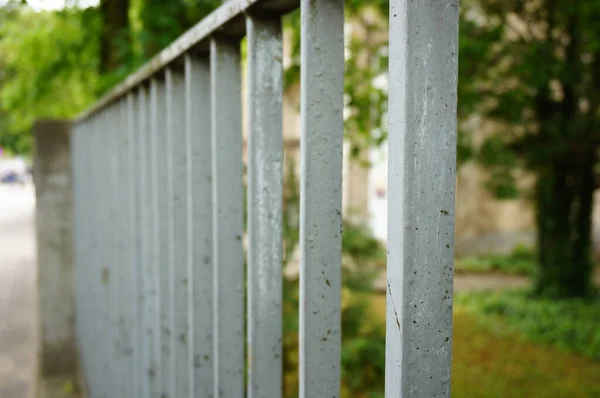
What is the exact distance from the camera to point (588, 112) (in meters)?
8.23

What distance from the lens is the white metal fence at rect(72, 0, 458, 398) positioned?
748 mm

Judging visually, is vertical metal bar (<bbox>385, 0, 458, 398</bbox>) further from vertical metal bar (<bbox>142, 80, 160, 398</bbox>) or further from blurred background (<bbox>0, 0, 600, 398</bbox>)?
blurred background (<bbox>0, 0, 600, 398</bbox>)

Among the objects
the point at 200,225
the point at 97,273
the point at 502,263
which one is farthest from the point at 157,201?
the point at 502,263

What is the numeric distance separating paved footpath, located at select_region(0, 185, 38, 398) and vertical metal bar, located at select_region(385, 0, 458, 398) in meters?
4.43

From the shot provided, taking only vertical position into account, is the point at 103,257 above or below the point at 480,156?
below

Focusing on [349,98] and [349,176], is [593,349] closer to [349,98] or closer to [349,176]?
[349,98]

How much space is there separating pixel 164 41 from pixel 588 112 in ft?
20.8

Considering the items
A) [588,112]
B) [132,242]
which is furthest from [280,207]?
[588,112]

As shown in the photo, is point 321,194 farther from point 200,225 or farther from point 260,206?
point 200,225

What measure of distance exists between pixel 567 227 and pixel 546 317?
1476 millimetres

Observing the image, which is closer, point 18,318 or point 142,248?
point 142,248

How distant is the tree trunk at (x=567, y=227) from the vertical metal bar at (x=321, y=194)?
8.81 meters

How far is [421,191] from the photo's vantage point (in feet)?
2.45

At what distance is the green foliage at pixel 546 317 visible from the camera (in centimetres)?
786
